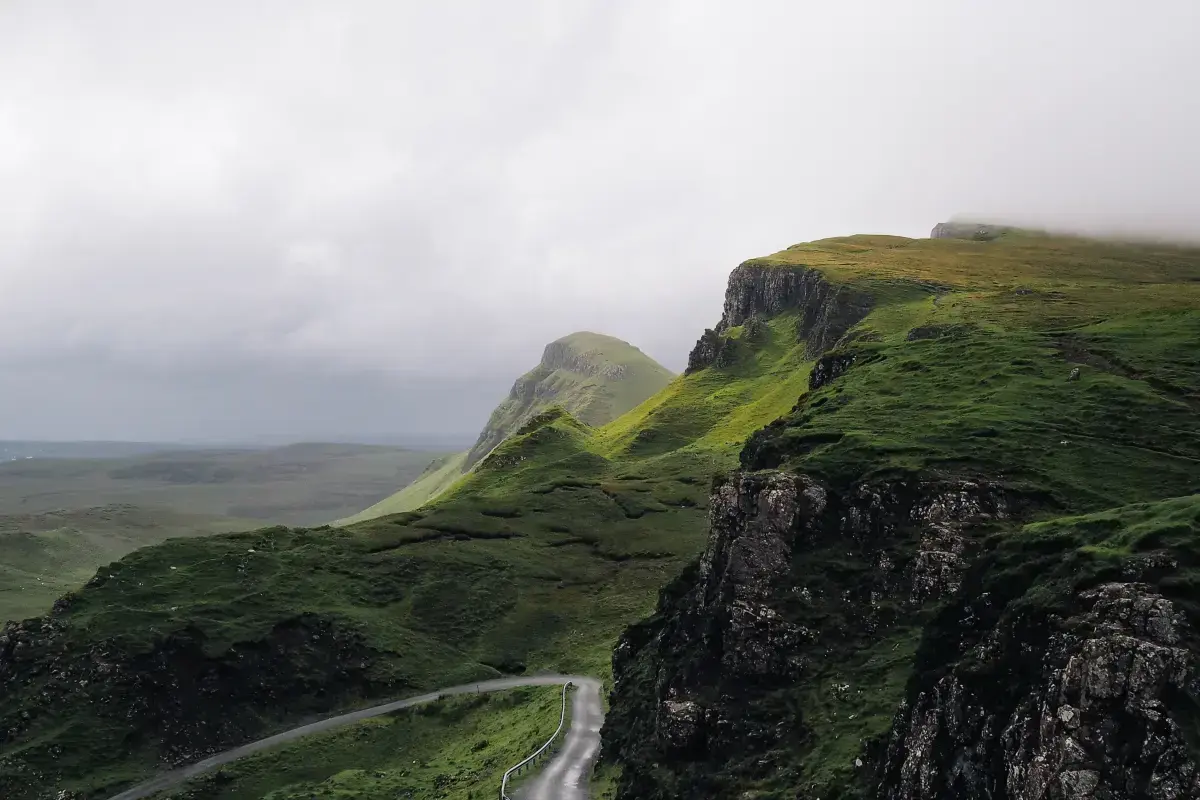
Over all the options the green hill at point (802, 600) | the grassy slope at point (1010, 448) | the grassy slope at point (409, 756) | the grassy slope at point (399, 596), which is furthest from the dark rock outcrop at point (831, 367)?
the grassy slope at point (409, 756)

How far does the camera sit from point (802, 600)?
48.5 meters

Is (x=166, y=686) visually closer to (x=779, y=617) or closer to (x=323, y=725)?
(x=323, y=725)

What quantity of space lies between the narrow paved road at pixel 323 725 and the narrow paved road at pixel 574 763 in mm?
4435

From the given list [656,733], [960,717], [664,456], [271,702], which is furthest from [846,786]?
[664,456]

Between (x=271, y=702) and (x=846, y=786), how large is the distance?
76.1m

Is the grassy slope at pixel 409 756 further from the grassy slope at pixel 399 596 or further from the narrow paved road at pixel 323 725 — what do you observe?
the grassy slope at pixel 399 596

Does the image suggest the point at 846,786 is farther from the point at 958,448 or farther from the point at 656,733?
the point at 958,448

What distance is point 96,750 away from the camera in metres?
81.1

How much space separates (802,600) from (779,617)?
2069 mm

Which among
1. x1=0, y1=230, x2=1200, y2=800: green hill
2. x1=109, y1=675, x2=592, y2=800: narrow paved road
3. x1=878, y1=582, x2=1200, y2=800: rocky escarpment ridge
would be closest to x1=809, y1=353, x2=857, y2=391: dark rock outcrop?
x1=0, y1=230, x2=1200, y2=800: green hill

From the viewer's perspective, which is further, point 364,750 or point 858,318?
A: point 858,318

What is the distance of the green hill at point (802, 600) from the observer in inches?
1197

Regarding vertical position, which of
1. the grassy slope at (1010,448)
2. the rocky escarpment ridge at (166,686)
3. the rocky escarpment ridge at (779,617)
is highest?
the grassy slope at (1010,448)

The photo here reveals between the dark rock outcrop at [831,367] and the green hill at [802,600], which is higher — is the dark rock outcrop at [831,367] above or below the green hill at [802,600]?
above
